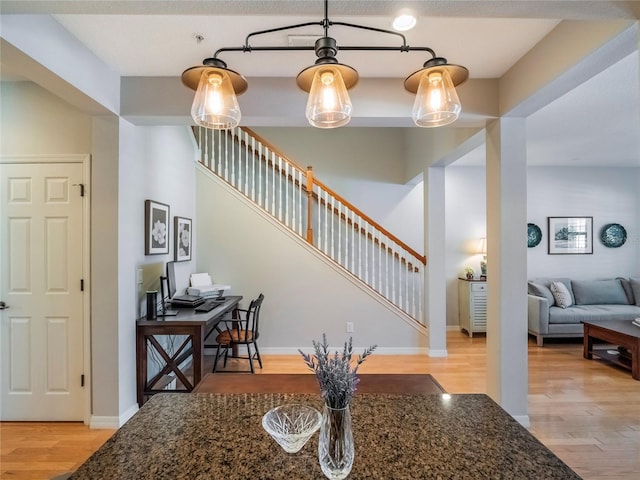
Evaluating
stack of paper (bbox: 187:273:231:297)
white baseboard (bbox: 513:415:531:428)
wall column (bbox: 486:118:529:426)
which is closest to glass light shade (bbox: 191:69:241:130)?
wall column (bbox: 486:118:529:426)

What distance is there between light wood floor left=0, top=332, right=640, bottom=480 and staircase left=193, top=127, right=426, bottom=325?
2.87 feet

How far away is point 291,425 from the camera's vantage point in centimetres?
109

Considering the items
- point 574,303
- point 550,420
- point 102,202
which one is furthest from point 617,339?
point 102,202

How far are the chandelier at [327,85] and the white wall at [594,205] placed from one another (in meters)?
5.43

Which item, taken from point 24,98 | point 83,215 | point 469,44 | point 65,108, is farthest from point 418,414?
point 24,98

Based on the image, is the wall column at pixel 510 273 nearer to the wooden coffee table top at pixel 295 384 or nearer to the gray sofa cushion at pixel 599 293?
the wooden coffee table top at pixel 295 384

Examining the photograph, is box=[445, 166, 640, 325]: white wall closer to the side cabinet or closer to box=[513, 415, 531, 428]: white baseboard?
the side cabinet

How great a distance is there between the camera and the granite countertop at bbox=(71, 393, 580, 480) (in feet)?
2.95

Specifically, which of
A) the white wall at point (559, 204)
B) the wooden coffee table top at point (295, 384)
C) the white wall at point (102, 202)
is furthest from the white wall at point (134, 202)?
the white wall at point (559, 204)

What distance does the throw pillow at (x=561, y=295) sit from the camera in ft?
16.1

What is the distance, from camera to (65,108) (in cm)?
274

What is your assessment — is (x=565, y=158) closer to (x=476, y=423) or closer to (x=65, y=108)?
(x=476, y=423)

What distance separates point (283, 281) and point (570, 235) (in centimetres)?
498

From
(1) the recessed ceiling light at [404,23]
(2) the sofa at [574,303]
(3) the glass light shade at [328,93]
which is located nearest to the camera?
(3) the glass light shade at [328,93]
